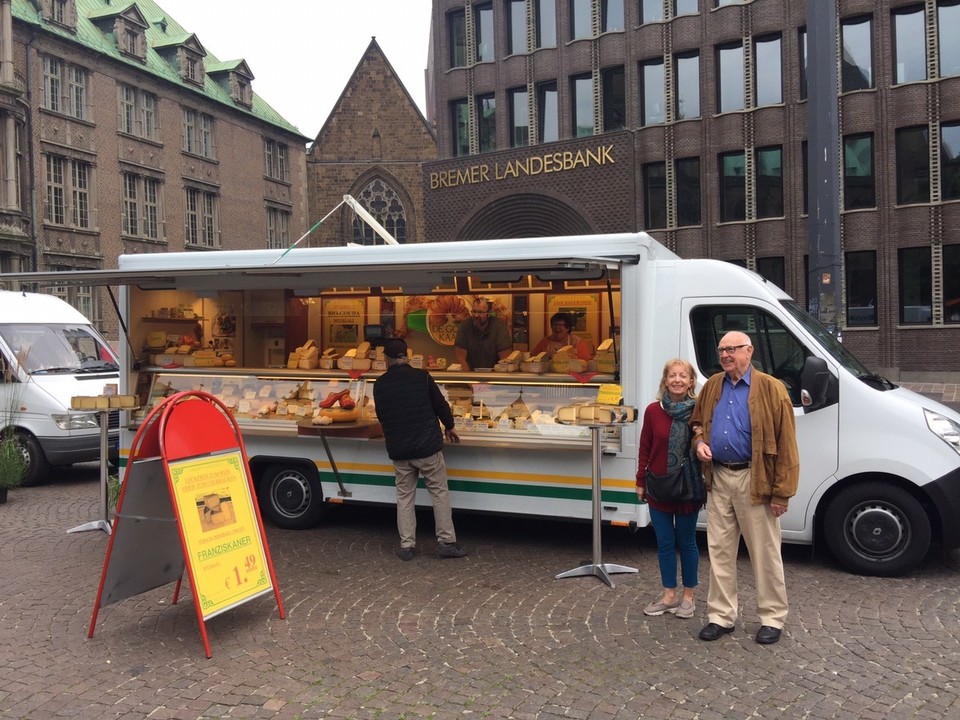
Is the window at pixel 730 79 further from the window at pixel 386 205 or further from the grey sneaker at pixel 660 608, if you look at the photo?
the grey sneaker at pixel 660 608

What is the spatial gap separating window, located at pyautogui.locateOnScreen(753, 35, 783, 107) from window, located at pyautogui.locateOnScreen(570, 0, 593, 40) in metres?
5.86

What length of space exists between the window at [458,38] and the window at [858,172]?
46.9 feet

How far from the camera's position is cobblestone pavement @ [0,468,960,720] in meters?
4.30

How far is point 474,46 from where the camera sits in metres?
33.1

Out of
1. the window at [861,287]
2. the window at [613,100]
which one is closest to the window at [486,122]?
the window at [613,100]

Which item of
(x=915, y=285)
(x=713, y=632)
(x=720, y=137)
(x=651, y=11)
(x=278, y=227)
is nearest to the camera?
(x=713, y=632)

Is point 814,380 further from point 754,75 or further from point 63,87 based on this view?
point 63,87

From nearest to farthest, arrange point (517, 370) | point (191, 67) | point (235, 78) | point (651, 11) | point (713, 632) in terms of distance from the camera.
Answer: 1. point (713, 632)
2. point (517, 370)
3. point (651, 11)
4. point (191, 67)
5. point (235, 78)

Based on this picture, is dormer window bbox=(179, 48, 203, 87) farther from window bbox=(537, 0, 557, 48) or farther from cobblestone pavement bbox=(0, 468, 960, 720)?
cobblestone pavement bbox=(0, 468, 960, 720)

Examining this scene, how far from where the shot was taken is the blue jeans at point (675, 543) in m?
5.38

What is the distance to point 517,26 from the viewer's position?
32.4 meters

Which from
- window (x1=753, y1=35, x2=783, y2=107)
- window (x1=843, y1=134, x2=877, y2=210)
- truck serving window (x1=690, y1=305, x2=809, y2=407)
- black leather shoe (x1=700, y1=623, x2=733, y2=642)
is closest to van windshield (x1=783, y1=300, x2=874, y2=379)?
truck serving window (x1=690, y1=305, x2=809, y2=407)

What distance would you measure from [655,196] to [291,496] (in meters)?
24.5

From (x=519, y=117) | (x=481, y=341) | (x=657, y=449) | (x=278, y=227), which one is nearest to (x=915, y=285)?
(x=519, y=117)
